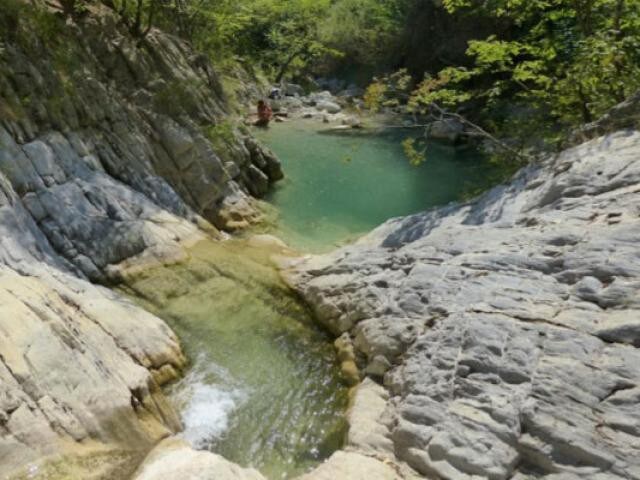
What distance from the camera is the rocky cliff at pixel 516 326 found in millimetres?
6195

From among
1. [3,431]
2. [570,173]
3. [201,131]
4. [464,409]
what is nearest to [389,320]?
[464,409]

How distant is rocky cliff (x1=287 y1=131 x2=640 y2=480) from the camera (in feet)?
20.3

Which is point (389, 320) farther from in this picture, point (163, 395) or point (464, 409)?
point (163, 395)

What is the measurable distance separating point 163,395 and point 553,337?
589cm

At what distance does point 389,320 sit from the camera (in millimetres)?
9180

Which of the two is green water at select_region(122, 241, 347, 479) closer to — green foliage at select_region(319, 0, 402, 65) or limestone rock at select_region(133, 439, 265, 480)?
limestone rock at select_region(133, 439, 265, 480)

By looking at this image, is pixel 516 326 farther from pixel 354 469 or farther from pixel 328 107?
pixel 328 107

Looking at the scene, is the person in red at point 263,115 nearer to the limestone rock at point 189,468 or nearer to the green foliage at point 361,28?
the green foliage at point 361,28

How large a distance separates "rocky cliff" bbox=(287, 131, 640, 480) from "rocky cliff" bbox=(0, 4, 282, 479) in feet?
9.66

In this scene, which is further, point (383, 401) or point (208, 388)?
point (208, 388)

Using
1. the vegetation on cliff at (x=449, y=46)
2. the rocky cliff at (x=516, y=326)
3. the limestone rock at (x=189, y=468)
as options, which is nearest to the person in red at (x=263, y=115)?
the vegetation on cliff at (x=449, y=46)

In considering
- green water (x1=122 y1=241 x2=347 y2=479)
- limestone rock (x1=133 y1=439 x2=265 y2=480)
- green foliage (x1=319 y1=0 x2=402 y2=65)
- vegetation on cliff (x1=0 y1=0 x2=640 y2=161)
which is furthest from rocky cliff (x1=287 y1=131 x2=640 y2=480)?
green foliage (x1=319 y1=0 x2=402 y2=65)

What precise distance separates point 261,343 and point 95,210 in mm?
5226

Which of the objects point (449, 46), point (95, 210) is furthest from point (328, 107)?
point (95, 210)
